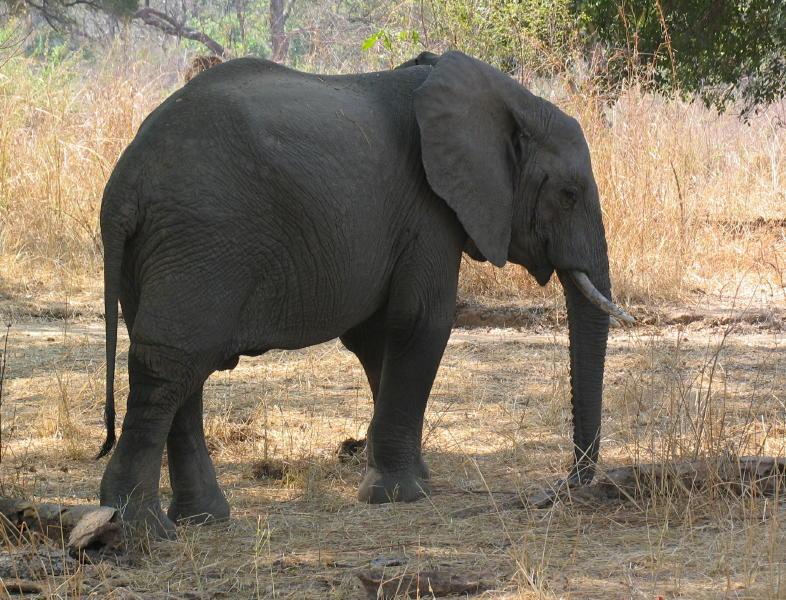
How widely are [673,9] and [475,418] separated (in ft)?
21.3

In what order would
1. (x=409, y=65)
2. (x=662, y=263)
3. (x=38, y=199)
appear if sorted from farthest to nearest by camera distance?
(x=38, y=199) → (x=662, y=263) → (x=409, y=65)

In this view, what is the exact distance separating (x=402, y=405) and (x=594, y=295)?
1.04 meters

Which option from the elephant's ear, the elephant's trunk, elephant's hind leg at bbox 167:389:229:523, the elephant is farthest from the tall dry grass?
elephant's hind leg at bbox 167:389:229:523

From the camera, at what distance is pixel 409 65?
5906mm

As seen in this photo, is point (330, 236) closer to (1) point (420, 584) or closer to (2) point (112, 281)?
(2) point (112, 281)

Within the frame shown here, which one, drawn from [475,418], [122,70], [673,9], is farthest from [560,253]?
[122,70]

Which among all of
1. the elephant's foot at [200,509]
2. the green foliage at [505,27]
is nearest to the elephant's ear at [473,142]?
the elephant's foot at [200,509]

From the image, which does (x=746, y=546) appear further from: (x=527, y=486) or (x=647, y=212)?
(x=647, y=212)

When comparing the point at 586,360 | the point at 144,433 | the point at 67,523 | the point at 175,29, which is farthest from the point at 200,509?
the point at 175,29

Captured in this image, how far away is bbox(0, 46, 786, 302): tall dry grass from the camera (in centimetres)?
1049

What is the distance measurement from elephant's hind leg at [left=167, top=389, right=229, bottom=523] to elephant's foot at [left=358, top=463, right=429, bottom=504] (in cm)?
74

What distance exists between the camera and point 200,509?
5.06 m

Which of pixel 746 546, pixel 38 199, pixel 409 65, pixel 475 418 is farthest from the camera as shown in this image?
pixel 38 199

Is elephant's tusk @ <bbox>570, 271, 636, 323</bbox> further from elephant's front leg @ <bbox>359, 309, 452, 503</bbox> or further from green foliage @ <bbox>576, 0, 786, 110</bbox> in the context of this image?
green foliage @ <bbox>576, 0, 786, 110</bbox>
